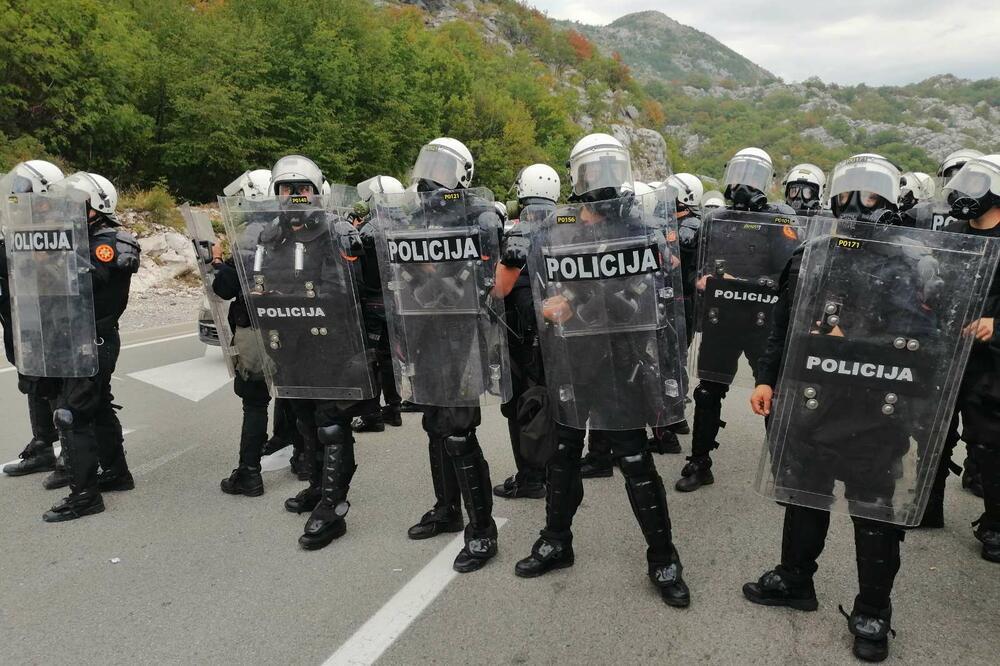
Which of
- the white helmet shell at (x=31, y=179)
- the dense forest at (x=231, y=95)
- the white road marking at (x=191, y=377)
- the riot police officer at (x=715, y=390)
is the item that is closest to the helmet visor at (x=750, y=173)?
the riot police officer at (x=715, y=390)

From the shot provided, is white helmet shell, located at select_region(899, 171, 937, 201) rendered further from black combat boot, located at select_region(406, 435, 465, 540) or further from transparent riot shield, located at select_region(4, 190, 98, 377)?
transparent riot shield, located at select_region(4, 190, 98, 377)

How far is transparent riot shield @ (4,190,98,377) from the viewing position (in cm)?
392

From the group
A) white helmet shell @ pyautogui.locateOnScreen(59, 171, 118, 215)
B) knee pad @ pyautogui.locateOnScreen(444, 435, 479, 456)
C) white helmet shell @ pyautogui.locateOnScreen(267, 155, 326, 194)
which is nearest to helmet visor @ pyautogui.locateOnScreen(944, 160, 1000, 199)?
knee pad @ pyautogui.locateOnScreen(444, 435, 479, 456)

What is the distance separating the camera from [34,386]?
4.34m

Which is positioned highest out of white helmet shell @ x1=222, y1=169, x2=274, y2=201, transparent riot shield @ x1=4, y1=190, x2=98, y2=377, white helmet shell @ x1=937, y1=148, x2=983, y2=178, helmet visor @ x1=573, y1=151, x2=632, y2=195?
white helmet shell @ x1=937, y1=148, x2=983, y2=178

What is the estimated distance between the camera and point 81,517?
404cm

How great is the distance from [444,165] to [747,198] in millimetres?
2186

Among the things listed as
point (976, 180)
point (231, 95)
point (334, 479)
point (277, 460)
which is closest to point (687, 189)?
point (976, 180)

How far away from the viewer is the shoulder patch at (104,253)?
3.97 meters

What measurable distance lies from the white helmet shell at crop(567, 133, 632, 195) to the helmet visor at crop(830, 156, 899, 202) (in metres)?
0.87

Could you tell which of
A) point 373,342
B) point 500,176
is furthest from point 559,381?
point 500,176

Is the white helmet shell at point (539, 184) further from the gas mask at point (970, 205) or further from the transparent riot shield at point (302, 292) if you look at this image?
the gas mask at point (970, 205)

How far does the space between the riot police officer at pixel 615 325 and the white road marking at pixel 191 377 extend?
470cm

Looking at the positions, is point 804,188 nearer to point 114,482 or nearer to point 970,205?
point 970,205
